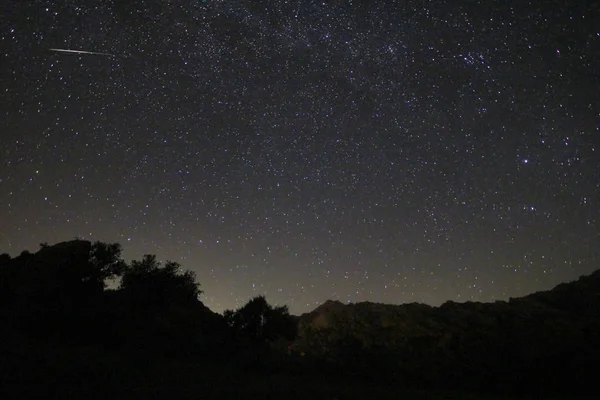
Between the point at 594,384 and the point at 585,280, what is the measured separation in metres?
39.5

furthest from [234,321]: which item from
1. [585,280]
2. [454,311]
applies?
[585,280]

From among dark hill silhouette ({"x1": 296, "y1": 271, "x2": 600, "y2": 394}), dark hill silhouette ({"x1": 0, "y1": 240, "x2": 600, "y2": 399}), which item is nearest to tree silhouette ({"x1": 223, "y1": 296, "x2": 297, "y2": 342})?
dark hill silhouette ({"x1": 0, "y1": 240, "x2": 600, "y2": 399})

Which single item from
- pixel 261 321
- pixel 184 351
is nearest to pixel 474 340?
pixel 261 321

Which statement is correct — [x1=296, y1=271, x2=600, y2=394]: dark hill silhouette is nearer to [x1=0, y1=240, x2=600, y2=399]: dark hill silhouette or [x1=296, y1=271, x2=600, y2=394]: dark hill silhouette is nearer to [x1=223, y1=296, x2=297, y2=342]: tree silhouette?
[x1=0, y1=240, x2=600, y2=399]: dark hill silhouette

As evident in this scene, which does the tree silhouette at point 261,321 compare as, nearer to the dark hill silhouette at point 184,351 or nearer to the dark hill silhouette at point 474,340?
the dark hill silhouette at point 184,351

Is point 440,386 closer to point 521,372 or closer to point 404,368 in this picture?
point 404,368

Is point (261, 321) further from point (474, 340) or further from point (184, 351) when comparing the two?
point (474, 340)

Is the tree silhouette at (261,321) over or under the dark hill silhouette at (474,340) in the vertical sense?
over

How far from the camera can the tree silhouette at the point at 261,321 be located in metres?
25.2

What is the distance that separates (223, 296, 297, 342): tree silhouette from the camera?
82.8 feet

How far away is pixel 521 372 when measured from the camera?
75.6 feet

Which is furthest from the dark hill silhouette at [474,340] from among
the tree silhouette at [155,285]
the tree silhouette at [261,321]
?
the tree silhouette at [155,285]

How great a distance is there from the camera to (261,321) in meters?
25.7

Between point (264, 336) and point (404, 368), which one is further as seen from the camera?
→ point (264, 336)
